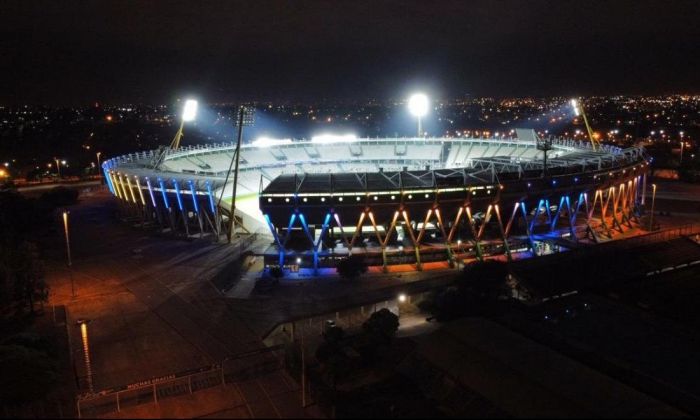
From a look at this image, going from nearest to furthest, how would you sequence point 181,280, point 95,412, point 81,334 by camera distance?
point 95,412 → point 81,334 → point 181,280

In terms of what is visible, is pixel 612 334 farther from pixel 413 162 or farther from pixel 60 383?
pixel 413 162

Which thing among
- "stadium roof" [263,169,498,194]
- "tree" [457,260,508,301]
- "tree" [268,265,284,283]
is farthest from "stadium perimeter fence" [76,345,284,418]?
"stadium roof" [263,169,498,194]

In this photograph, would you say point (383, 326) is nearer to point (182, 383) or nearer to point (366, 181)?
point (182, 383)

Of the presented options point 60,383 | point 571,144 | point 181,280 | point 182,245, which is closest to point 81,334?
point 60,383

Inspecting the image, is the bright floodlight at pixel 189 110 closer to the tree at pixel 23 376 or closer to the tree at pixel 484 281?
the tree at pixel 484 281

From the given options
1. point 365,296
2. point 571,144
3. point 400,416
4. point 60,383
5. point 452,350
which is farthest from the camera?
point 571,144

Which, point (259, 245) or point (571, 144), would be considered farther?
point (571, 144)

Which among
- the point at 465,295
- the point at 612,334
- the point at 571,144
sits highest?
the point at 571,144

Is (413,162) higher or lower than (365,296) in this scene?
higher
